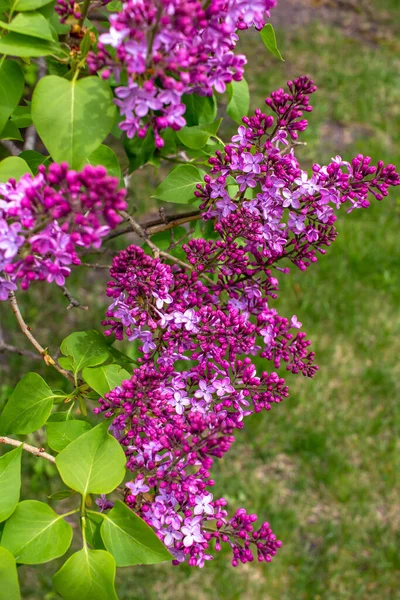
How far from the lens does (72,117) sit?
113 cm

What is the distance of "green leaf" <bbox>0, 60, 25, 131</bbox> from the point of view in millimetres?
1262

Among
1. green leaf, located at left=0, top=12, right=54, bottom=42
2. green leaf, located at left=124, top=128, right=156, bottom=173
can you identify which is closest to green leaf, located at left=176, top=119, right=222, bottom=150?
green leaf, located at left=124, top=128, right=156, bottom=173

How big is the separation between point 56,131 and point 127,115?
135 millimetres

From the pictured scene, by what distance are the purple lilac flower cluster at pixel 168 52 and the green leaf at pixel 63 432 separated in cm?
74

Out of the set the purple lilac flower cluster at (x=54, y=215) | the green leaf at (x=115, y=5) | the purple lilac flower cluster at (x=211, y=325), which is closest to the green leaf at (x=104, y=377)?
the purple lilac flower cluster at (x=211, y=325)

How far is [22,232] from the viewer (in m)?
1.07

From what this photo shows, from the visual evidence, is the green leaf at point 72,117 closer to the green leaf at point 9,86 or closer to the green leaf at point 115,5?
the green leaf at point 9,86

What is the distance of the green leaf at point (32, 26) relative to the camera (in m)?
1.14

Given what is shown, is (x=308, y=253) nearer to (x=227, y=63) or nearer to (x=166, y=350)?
(x=166, y=350)

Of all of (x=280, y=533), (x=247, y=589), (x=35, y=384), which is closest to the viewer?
(x=35, y=384)

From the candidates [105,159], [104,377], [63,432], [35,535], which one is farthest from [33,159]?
[35,535]

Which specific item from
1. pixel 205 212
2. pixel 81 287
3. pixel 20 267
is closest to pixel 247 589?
pixel 81 287

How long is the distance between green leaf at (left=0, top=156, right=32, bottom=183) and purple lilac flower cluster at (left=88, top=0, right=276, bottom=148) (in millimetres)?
217

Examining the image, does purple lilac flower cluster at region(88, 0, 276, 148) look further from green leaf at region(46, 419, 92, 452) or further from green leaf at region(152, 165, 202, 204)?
green leaf at region(46, 419, 92, 452)
